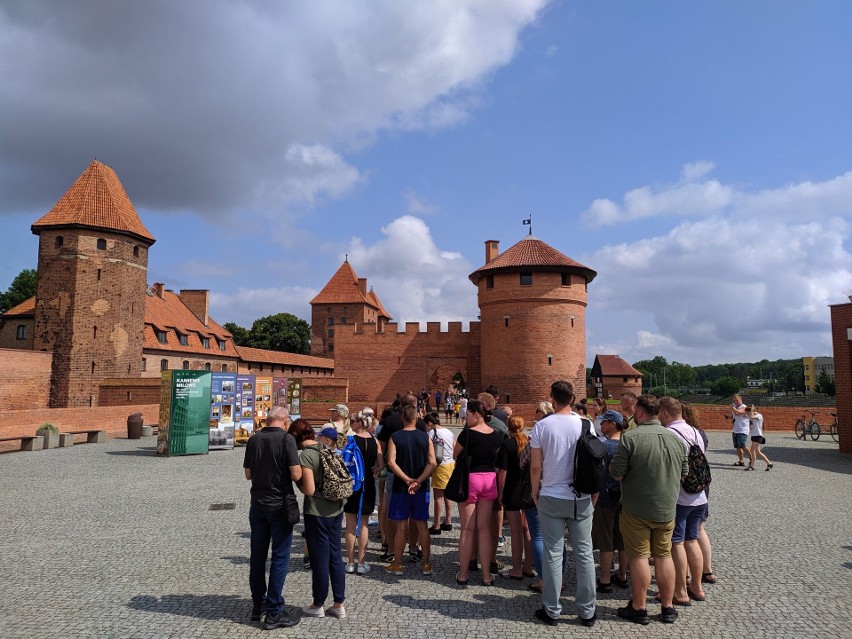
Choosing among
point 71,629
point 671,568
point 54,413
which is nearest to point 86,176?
point 54,413

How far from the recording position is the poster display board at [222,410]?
1622 centimetres

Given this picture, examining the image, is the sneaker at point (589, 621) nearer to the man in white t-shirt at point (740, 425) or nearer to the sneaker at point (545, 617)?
the sneaker at point (545, 617)

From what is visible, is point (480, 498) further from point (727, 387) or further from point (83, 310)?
point (727, 387)

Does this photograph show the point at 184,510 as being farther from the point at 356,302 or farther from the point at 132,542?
the point at 356,302

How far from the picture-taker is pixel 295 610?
4730 millimetres

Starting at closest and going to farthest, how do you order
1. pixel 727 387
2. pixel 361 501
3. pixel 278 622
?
pixel 278 622 → pixel 361 501 → pixel 727 387

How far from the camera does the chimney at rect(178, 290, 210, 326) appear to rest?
47969mm

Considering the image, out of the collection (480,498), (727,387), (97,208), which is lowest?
(727,387)

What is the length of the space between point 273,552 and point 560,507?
2.42 meters

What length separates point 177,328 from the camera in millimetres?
41688

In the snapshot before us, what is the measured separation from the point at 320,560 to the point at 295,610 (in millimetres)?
524

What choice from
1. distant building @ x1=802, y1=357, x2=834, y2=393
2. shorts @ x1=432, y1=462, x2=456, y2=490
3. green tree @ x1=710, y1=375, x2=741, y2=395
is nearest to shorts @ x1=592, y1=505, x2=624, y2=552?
shorts @ x1=432, y1=462, x2=456, y2=490

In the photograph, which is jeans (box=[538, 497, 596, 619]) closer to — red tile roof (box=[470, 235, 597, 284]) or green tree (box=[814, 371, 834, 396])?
red tile roof (box=[470, 235, 597, 284])

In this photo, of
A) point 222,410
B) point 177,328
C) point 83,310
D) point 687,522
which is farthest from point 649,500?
point 177,328
